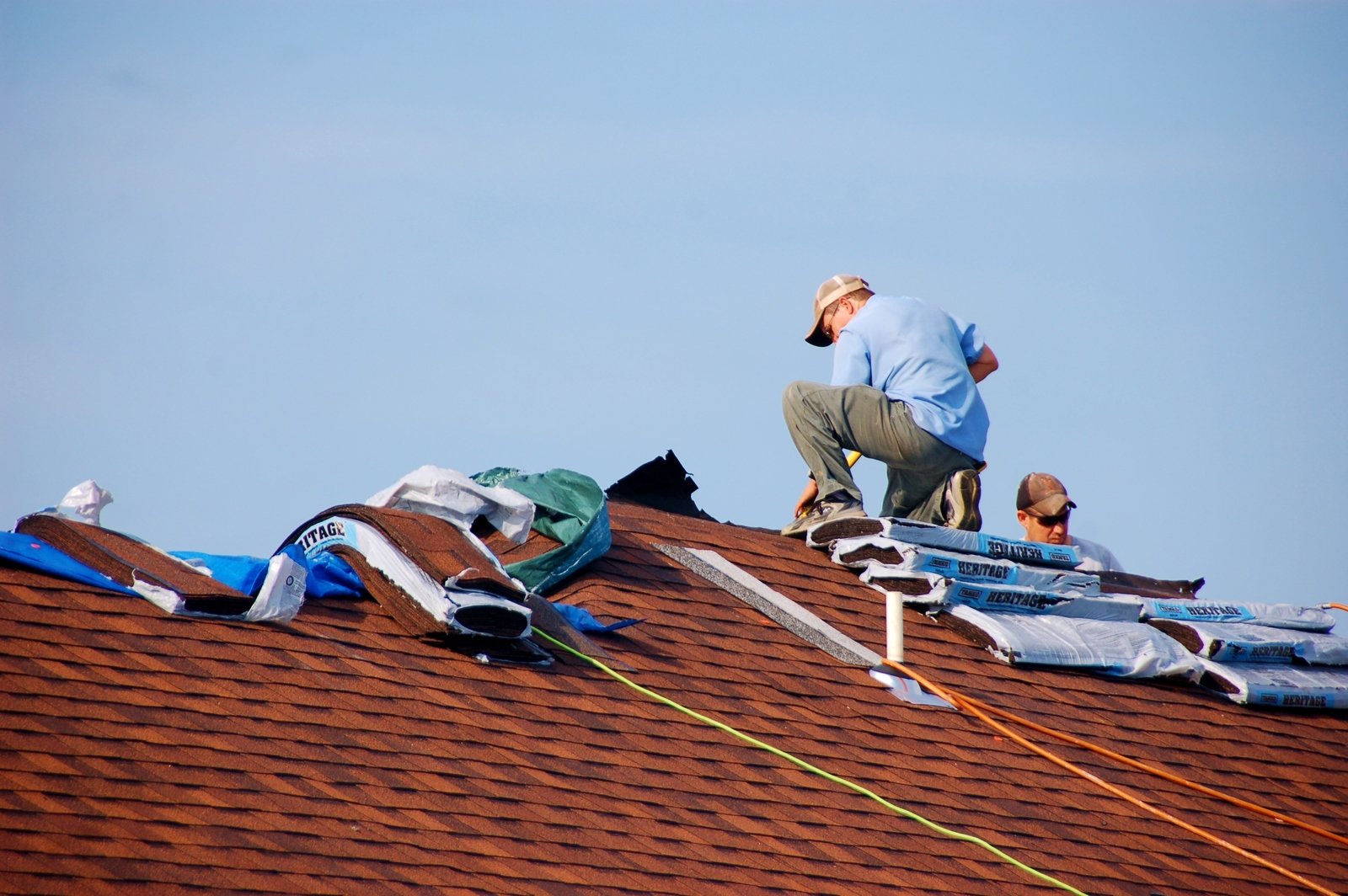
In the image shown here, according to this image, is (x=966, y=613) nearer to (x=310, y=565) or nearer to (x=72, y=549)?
(x=310, y=565)

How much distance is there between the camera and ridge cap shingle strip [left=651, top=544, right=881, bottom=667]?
784cm

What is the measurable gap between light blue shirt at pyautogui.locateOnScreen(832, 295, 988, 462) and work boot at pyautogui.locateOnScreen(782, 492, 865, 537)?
1.86 ft

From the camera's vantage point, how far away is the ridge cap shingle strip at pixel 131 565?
6.26 meters

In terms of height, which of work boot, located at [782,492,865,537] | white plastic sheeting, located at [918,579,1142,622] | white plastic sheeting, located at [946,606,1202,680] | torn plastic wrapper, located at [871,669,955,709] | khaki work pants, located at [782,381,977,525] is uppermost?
khaki work pants, located at [782,381,977,525]

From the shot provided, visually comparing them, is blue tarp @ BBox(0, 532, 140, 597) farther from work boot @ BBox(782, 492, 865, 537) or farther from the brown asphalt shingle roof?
work boot @ BBox(782, 492, 865, 537)

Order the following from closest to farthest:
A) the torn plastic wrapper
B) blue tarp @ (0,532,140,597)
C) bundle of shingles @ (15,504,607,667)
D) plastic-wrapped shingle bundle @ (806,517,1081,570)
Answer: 1. blue tarp @ (0,532,140,597)
2. bundle of shingles @ (15,504,607,667)
3. the torn plastic wrapper
4. plastic-wrapped shingle bundle @ (806,517,1081,570)

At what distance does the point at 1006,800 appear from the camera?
6.96 metres

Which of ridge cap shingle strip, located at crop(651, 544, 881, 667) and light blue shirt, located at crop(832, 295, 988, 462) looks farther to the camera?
light blue shirt, located at crop(832, 295, 988, 462)

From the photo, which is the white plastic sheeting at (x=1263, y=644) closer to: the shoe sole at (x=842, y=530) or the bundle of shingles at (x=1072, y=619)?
the bundle of shingles at (x=1072, y=619)

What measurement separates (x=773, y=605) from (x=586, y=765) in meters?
2.18

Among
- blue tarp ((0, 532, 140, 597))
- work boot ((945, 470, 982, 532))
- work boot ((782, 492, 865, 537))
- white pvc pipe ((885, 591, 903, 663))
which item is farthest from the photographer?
work boot ((945, 470, 982, 532))

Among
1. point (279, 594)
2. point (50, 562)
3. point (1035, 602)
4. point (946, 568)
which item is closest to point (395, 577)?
point (279, 594)

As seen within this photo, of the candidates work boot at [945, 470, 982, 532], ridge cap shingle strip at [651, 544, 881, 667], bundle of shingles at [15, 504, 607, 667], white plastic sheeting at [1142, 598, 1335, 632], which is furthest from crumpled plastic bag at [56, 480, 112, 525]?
white plastic sheeting at [1142, 598, 1335, 632]

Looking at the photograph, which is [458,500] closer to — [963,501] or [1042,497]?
[963,501]
